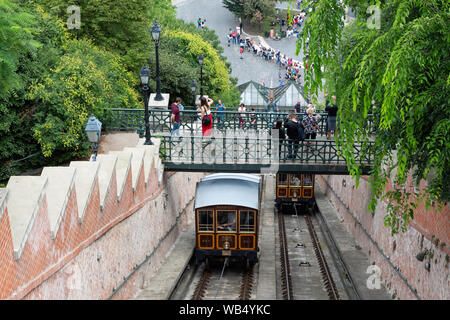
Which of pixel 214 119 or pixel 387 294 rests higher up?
pixel 214 119

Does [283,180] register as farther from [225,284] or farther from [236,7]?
[236,7]

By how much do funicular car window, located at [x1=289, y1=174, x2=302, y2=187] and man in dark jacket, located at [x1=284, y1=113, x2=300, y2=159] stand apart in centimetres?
859

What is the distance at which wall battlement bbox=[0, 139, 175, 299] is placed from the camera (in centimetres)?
777

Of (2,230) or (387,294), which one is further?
(387,294)

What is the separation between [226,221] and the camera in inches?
686

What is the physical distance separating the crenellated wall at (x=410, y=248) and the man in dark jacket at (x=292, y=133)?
3261 millimetres

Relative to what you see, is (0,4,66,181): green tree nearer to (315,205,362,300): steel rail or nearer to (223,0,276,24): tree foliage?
(315,205,362,300): steel rail

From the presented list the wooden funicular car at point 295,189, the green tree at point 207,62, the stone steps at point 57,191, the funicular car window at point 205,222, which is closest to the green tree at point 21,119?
the funicular car window at point 205,222

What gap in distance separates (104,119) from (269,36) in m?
57.1

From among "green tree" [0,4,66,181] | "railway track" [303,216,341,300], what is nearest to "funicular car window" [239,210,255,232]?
"railway track" [303,216,341,300]
